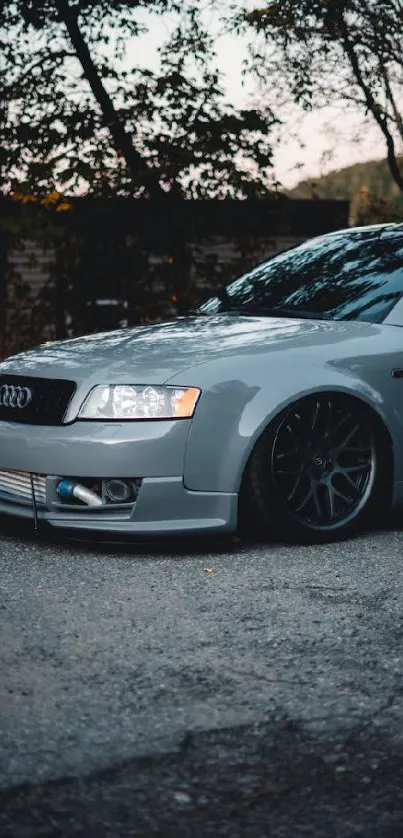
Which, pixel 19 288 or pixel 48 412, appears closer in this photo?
pixel 48 412

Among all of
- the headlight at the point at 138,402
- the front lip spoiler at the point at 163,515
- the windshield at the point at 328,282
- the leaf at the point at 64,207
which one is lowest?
the front lip spoiler at the point at 163,515

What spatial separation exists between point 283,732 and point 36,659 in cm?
92

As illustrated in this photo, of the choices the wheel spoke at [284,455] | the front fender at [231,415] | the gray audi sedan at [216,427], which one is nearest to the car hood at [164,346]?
the gray audi sedan at [216,427]

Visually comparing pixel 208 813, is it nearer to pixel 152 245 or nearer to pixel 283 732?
pixel 283 732

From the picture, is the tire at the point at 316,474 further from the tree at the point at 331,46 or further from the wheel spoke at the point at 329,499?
the tree at the point at 331,46

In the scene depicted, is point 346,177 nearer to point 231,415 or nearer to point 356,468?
point 356,468

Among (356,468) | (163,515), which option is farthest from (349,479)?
(163,515)

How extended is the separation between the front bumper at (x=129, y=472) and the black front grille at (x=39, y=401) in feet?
0.26

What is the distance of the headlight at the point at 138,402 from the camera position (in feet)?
17.4

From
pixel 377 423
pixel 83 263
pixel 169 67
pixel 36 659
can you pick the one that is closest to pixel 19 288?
pixel 83 263

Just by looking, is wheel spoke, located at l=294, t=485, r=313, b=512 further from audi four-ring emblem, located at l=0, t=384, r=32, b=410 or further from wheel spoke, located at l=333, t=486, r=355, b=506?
audi four-ring emblem, located at l=0, t=384, r=32, b=410

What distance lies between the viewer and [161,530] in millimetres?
5340

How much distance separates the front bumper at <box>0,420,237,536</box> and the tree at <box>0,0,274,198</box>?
6.32 meters

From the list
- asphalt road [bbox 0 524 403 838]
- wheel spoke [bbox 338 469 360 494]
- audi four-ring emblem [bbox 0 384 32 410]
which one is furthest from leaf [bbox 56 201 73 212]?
asphalt road [bbox 0 524 403 838]
